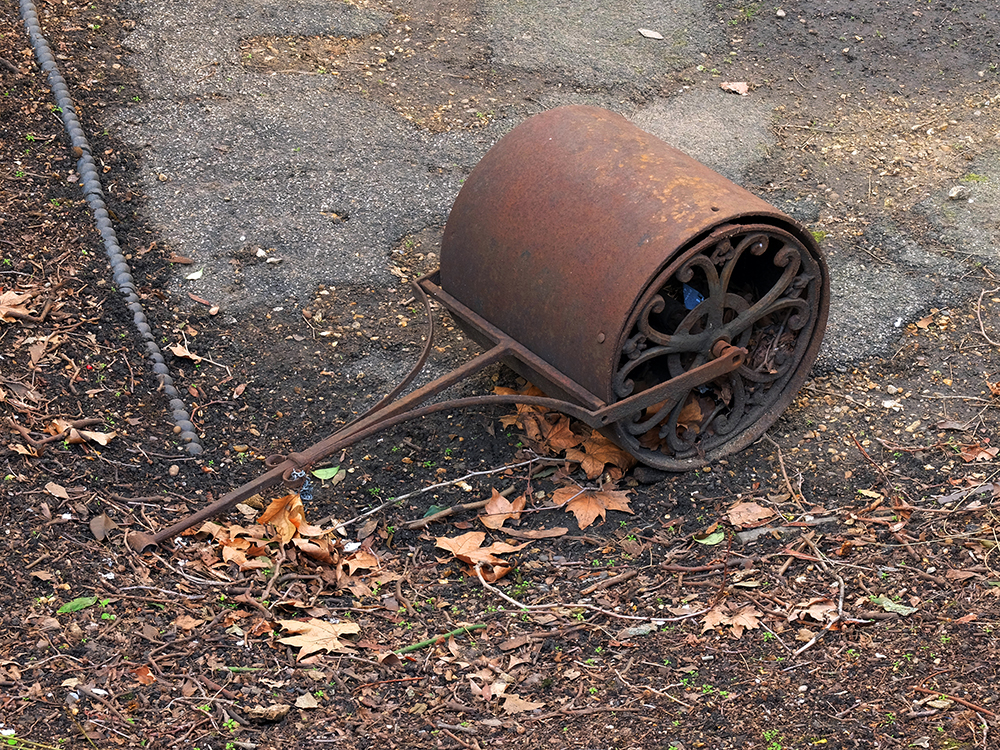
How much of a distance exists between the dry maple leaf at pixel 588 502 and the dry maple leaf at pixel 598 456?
118 millimetres

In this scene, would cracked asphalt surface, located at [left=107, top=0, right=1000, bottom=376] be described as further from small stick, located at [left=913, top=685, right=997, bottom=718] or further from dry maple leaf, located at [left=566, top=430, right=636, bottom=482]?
small stick, located at [left=913, top=685, right=997, bottom=718]

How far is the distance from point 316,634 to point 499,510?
3.12 feet

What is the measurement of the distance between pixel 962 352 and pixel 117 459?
12.1ft

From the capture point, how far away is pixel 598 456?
407 centimetres

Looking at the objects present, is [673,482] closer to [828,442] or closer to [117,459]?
[828,442]

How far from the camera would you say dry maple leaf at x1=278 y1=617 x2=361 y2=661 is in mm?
3105

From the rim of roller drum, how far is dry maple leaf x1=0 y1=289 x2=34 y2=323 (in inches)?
103

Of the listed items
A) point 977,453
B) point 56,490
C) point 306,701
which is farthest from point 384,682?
point 977,453

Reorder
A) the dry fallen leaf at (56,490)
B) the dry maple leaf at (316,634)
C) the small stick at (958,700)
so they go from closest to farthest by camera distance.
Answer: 1. the small stick at (958,700)
2. the dry maple leaf at (316,634)
3. the dry fallen leaf at (56,490)

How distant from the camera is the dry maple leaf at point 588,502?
3.84 meters

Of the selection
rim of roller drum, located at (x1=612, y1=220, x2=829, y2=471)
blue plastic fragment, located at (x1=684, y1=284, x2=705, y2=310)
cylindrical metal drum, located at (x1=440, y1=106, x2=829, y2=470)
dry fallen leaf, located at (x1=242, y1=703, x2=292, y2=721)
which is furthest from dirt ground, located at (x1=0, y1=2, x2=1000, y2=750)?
blue plastic fragment, located at (x1=684, y1=284, x2=705, y2=310)

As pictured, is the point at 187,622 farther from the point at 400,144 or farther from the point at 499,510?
the point at 400,144

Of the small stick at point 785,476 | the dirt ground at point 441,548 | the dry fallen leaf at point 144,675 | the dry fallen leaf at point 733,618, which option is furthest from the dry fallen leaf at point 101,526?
the small stick at point 785,476

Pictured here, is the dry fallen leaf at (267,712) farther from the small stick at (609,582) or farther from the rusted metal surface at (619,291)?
the small stick at (609,582)
